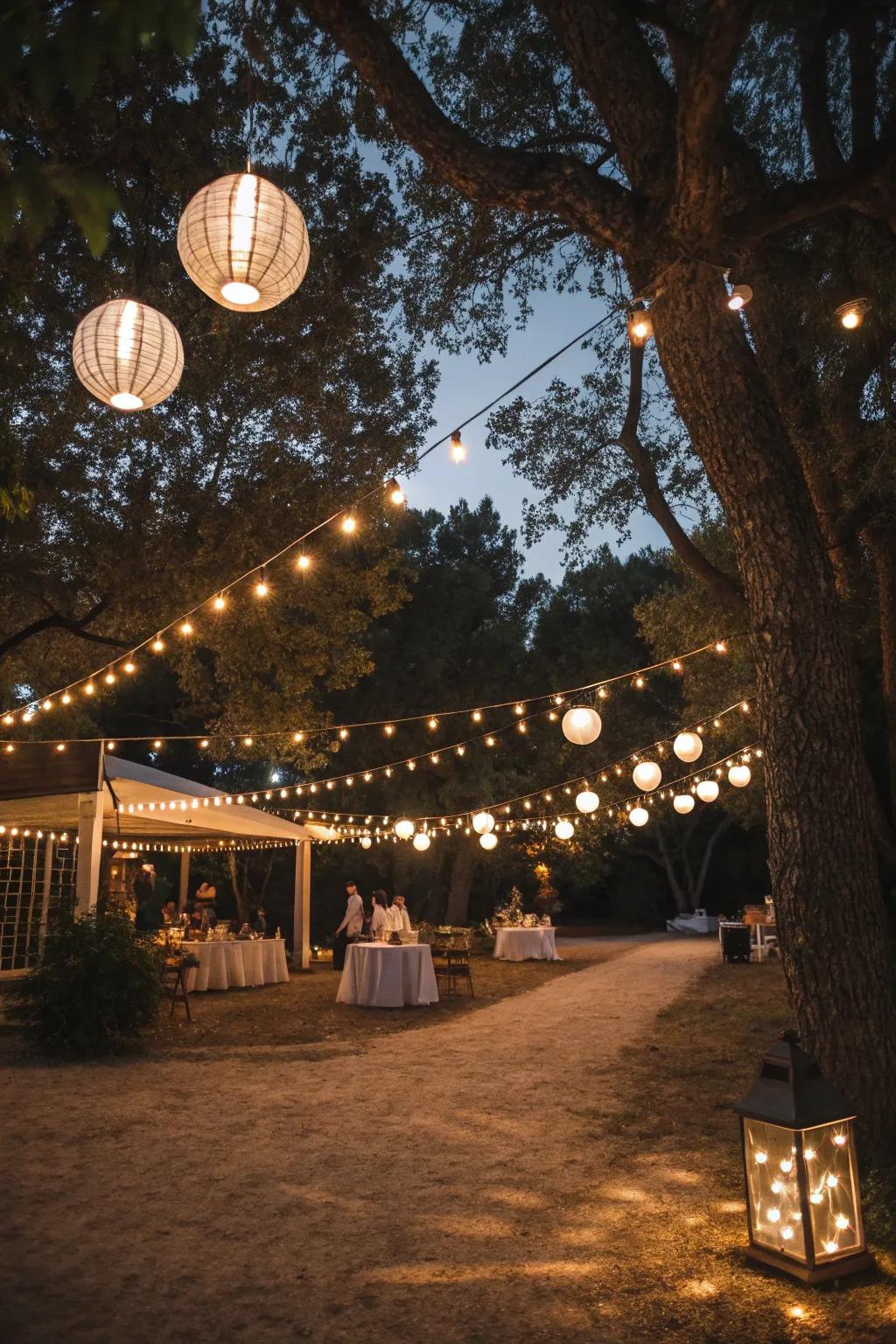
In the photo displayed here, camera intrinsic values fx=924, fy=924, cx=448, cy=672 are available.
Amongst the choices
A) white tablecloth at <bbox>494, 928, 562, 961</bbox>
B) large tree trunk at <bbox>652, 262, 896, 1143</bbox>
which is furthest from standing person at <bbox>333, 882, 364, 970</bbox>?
large tree trunk at <bbox>652, 262, 896, 1143</bbox>

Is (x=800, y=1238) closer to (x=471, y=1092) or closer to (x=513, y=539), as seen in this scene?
(x=471, y=1092)

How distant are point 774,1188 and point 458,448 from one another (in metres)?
4.02

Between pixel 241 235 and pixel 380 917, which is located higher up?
pixel 241 235

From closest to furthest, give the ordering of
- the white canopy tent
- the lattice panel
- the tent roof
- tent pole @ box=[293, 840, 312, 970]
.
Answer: the white canopy tent < the tent roof < the lattice panel < tent pole @ box=[293, 840, 312, 970]

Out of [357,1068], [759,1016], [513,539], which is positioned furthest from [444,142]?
[513,539]

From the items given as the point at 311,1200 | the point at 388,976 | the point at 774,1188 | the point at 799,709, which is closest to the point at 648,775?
the point at 388,976

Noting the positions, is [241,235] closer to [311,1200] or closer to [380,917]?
[311,1200]

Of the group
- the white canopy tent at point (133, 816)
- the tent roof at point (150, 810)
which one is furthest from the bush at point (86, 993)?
the tent roof at point (150, 810)

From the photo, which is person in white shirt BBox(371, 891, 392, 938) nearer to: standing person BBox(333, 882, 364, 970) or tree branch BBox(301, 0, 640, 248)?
standing person BBox(333, 882, 364, 970)

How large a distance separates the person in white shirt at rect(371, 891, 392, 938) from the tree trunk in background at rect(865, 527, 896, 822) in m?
6.61

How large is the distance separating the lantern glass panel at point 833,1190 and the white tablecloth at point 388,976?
272 inches

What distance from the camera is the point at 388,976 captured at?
31.0 feet

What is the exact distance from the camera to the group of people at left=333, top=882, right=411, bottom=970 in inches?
441

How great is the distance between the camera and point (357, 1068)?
6316 mm
